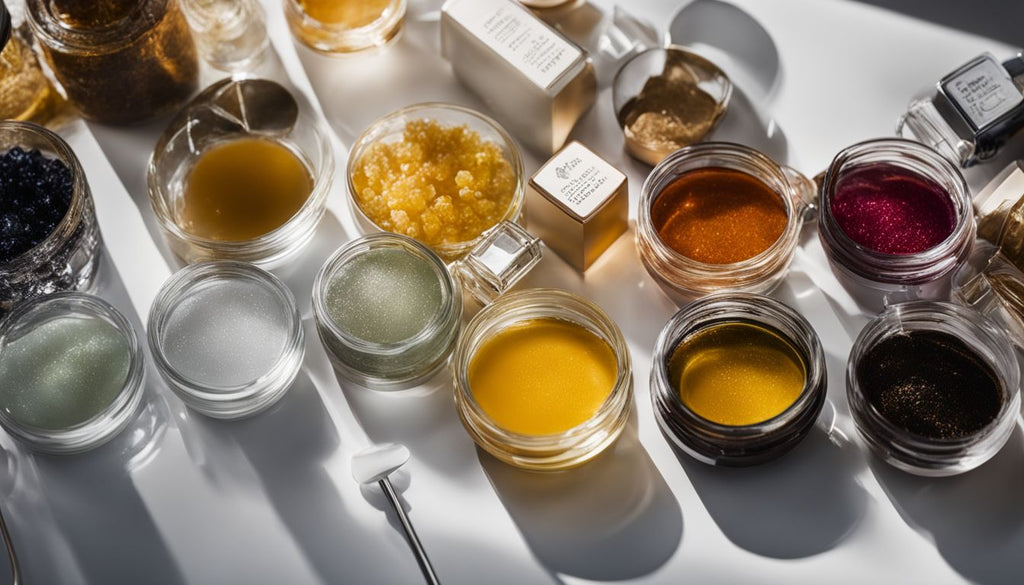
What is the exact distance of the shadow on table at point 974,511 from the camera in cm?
144

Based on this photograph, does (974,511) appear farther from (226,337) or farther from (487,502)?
(226,337)

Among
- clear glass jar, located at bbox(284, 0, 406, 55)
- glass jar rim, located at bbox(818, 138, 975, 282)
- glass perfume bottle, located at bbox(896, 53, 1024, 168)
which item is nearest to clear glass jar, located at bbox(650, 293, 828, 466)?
glass jar rim, located at bbox(818, 138, 975, 282)

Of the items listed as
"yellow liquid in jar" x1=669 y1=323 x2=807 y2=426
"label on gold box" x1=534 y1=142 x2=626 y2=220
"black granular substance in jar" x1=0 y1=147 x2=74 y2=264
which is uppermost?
"label on gold box" x1=534 y1=142 x2=626 y2=220

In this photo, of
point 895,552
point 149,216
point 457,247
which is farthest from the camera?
point 149,216

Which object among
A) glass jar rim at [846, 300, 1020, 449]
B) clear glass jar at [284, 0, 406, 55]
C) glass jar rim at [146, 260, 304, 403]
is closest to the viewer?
glass jar rim at [846, 300, 1020, 449]

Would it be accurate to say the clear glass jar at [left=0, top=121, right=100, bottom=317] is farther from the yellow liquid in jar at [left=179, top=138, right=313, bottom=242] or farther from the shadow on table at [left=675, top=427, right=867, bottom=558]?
the shadow on table at [left=675, top=427, right=867, bottom=558]

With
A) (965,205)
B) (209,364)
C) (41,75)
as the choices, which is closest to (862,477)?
(965,205)

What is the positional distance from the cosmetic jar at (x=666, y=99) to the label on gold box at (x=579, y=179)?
Result: 0.10 meters

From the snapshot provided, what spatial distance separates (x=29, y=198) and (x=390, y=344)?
1.80 ft

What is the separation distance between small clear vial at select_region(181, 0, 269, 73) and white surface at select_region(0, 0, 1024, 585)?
1.11 feet

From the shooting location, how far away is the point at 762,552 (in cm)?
146

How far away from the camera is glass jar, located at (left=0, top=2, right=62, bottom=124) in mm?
1676

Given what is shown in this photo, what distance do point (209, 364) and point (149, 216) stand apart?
0.28 meters

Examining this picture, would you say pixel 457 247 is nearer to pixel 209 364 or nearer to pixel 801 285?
pixel 209 364
